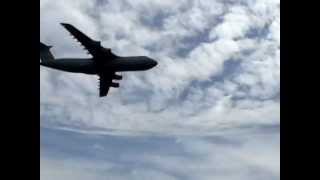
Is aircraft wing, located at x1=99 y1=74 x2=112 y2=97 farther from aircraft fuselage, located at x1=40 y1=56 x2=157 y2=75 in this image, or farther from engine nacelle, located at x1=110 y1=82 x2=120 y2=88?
aircraft fuselage, located at x1=40 y1=56 x2=157 y2=75

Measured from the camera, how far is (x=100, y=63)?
67.5 m

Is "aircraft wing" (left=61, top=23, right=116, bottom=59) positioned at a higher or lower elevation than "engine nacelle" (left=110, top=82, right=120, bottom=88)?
Answer: higher

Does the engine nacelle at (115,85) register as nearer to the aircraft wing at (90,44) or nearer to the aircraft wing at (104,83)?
the aircraft wing at (104,83)

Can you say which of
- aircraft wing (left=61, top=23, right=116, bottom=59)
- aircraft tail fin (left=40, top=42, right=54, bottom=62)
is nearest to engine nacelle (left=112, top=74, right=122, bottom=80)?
aircraft wing (left=61, top=23, right=116, bottom=59)

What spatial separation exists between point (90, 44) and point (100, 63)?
2.99 metres

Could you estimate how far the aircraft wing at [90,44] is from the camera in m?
63.9

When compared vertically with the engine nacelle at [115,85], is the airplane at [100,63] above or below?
above

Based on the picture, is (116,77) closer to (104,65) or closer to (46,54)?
(104,65)

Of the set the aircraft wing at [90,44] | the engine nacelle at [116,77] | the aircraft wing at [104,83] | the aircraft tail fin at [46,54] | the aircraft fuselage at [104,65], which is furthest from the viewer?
the aircraft tail fin at [46,54]

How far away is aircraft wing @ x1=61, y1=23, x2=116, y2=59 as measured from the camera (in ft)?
210

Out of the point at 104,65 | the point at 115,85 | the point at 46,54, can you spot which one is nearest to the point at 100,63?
the point at 104,65

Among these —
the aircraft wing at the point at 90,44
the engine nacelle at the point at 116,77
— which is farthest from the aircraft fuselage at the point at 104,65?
the engine nacelle at the point at 116,77
